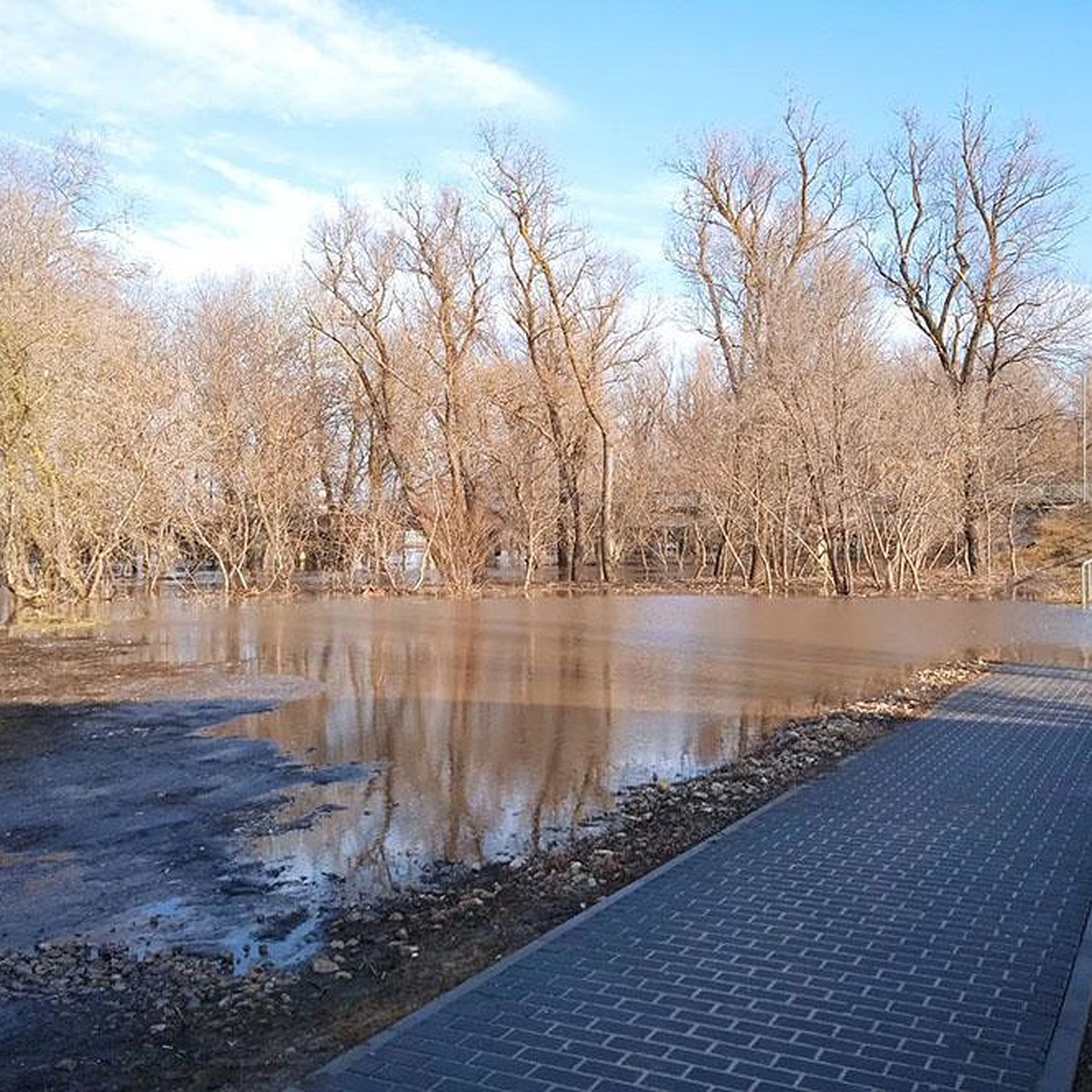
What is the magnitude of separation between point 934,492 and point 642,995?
26.6 meters

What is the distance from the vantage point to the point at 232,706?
13.1m

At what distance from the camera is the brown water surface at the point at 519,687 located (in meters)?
7.94

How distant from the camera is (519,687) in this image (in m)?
14.6

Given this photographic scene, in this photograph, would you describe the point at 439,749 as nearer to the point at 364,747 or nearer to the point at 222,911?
the point at 364,747

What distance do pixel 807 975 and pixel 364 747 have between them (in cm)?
650

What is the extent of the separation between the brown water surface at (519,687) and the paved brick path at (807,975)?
1.78m

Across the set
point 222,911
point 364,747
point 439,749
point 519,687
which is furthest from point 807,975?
point 519,687

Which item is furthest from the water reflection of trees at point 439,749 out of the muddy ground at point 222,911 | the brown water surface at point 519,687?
the muddy ground at point 222,911

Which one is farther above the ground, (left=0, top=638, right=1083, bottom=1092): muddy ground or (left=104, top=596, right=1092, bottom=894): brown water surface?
(left=104, top=596, right=1092, bottom=894): brown water surface

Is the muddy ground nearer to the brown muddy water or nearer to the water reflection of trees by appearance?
the brown muddy water

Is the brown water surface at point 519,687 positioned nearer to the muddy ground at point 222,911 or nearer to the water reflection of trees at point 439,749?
the water reflection of trees at point 439,749

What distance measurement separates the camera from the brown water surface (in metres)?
7.94

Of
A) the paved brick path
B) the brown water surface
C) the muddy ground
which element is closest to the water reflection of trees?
the brown water surface

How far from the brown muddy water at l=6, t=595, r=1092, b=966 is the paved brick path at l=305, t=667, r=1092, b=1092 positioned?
1558mm
